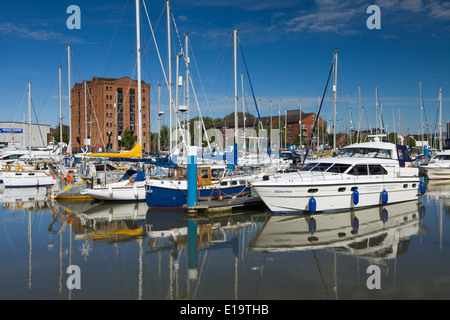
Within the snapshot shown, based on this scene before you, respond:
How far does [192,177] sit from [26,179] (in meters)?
21.2

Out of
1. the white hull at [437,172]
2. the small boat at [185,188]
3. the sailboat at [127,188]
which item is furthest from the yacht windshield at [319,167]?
the white hull at [437,172]

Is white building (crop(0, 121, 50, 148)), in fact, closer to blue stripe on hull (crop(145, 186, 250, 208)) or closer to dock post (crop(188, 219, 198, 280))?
blue stripe on hull (crop(145, 186, 250, 208))

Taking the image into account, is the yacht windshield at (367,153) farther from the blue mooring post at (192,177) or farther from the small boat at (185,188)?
the blue mooring post at (192,177)

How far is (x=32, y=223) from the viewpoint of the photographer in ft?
57.7

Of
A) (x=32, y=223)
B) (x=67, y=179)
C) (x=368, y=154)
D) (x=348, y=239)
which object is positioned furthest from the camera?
(x=67, y=179)

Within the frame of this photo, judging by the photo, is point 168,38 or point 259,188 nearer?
point 259,188

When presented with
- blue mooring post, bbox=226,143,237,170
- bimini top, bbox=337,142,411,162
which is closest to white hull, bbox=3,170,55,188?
blue mooring post, bbox=226,143,237,170

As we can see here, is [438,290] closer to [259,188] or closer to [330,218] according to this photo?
[330,218]

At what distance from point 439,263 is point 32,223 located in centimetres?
1689

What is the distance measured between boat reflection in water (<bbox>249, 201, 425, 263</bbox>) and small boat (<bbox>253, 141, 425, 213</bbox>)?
561mm

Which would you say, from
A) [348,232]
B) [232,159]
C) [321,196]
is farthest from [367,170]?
[232,159]

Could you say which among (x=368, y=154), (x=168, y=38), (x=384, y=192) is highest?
(x=168, y=38)

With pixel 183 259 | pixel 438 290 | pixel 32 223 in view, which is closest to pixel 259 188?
pixel 183 259

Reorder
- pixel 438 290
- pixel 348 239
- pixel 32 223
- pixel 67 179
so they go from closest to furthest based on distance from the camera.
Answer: pixel 438 290 < pixel 348 239 < pixel 32 223 < pixel 67 179
